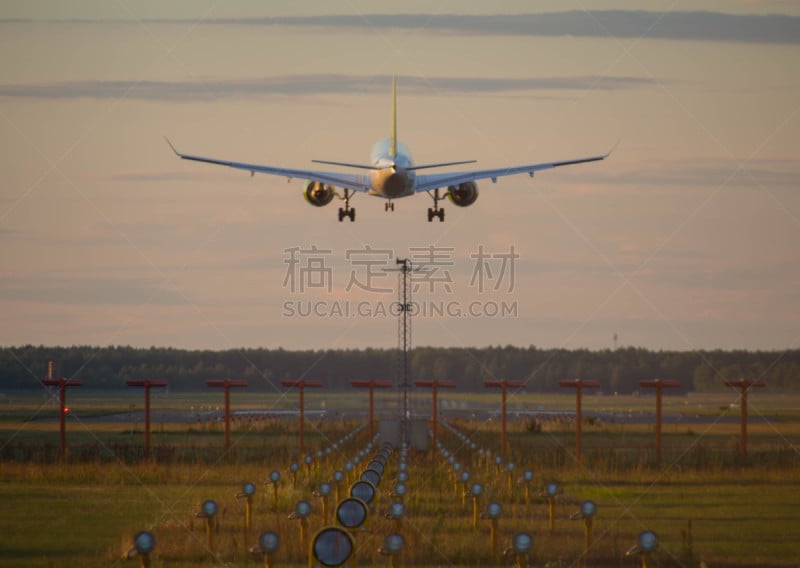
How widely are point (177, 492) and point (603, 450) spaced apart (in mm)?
31302

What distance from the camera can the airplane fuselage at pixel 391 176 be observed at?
66562mm

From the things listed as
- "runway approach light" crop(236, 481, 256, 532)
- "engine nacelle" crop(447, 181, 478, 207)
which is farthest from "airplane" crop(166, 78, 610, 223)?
"runway approach light" crop(236, 481, 256, 532)

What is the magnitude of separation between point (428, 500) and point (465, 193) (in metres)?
29.5

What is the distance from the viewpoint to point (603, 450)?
75.4 meters

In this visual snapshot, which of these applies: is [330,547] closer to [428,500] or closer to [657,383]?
[428,500]

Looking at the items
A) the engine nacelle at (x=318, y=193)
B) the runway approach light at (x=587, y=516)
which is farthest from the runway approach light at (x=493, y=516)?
the engine nacelle at (x=318, y=193)

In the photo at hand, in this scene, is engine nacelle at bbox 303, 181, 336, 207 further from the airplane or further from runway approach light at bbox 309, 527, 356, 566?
runway approach light at bbox 309, 527, 356, 566

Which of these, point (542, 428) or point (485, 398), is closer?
point (542, 428)

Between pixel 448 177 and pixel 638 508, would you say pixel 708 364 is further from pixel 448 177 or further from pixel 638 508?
pixel 638 508

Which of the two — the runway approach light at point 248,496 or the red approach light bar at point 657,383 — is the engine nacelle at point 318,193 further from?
the runway approach light at point 248,496

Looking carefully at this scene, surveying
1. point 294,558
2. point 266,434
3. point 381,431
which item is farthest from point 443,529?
point 266,434

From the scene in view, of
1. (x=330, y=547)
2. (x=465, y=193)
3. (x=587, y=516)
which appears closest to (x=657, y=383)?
(x=465, y=193)

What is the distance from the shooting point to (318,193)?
71188 mm

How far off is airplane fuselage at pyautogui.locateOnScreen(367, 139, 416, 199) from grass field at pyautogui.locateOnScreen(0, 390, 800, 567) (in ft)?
38.2
